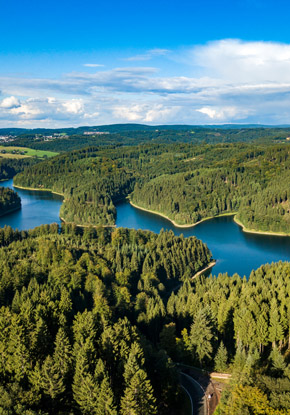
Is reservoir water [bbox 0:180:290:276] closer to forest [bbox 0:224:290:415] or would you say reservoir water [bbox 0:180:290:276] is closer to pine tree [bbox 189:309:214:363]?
forest [bbox 0:224:290:415]

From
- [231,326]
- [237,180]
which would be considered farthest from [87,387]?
[237,180]

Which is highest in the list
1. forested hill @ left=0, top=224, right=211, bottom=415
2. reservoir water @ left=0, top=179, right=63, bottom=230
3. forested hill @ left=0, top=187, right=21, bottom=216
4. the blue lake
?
forested hill @ left=0, top=224, right=211, bottom=415

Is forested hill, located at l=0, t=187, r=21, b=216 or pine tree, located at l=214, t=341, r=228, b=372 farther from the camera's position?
forested hill, located at l=0, t=187, r=21, b=216

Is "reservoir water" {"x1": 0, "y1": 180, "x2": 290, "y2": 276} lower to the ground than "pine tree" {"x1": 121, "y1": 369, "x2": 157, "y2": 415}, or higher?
lower

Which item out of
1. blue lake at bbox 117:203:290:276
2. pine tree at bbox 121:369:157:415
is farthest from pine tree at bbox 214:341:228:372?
blue lake at bbox 117:203:290:276

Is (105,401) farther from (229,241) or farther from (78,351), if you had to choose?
(229,241)

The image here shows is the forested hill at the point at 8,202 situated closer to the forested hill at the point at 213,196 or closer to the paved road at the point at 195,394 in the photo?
the forested hill at the point at 213,196

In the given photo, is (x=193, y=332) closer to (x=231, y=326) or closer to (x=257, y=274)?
(x=231, y=326)
